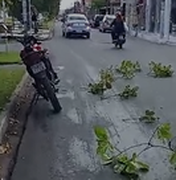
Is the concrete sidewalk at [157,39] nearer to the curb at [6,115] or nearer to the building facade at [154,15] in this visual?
the building facade at [154,15]

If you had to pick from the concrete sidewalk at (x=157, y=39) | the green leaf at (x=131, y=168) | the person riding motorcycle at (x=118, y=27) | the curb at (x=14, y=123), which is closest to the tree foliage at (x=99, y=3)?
the concrete sidewalk at (x=157, y=39)

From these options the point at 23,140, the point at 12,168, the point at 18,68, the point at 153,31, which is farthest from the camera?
the point at 153,31

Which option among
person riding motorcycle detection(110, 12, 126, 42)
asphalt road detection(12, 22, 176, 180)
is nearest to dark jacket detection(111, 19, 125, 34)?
person riding motorcycle detection(110, 12, 126, 42)

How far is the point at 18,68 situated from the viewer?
54.2ft

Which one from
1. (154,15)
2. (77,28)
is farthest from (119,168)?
(154,15)

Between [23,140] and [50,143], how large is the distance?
1.63 feet

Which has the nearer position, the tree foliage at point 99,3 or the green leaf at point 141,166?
the green leaf at point 141,166

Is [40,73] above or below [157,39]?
above

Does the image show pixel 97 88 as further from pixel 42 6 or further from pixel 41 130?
pixel 42 6

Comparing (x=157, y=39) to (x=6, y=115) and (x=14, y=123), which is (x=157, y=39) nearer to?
(x=6, y=115)

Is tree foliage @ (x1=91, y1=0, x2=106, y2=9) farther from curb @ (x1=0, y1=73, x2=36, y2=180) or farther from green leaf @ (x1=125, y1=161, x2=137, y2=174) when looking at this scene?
green leaf @ (x1=125, y1=161, x2=137, y2=174)

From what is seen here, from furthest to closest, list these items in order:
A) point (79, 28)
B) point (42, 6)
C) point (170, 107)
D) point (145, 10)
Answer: point (42, 6), point (145, 10), point (79, 28), point (170, 107)

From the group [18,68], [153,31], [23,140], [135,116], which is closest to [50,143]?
[23,140]

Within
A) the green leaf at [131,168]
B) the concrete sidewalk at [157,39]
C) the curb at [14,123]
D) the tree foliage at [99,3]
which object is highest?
the green leaf at [131,168]
